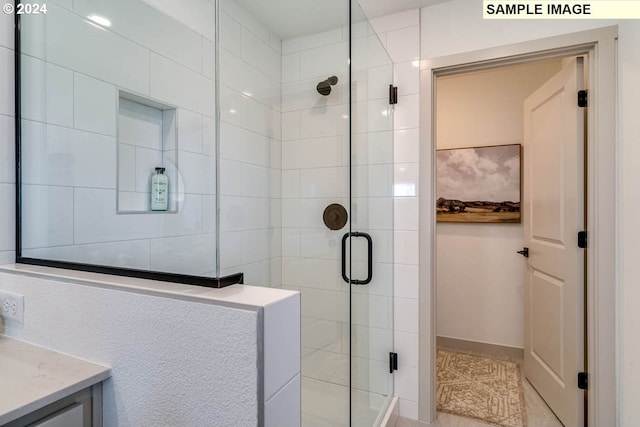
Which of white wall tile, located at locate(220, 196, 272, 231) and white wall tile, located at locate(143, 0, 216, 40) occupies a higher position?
white wall tile, located at locate(143, 0, 216, 40)

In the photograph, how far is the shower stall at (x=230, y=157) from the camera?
3.69ft

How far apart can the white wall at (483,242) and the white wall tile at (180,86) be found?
1.97 meters

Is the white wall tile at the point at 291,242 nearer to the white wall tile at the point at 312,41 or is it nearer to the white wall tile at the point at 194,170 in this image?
the white wall tile at the point at 194,170

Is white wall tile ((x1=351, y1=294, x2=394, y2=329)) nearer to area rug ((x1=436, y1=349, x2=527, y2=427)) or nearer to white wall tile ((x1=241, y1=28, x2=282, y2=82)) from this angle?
area rug ((x1=436, y1=349, x2=527, y2=427))

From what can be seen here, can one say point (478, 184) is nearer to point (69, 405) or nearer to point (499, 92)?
point (499, 92)

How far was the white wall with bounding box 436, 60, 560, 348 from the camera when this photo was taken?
281cm

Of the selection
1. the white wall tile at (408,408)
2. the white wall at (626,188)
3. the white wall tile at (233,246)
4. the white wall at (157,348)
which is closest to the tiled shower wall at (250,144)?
the white wall tile at (233,246)

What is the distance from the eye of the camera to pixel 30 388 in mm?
704

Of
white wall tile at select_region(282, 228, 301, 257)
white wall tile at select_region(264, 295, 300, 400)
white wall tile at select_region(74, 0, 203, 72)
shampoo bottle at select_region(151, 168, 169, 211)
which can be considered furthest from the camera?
white wall tile at select_region(282, 228, 301, 257)

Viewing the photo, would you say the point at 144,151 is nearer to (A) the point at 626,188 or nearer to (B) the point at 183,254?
(B) the point at 183,254

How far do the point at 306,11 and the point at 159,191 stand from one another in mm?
1237

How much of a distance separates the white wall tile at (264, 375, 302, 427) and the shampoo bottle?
40.2 inches

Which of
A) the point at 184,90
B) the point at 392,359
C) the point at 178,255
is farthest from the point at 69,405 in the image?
the point at 392,359

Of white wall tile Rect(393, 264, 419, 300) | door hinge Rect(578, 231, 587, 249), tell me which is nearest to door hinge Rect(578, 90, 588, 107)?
door hinge Rect(578, 231, 587, 249)
